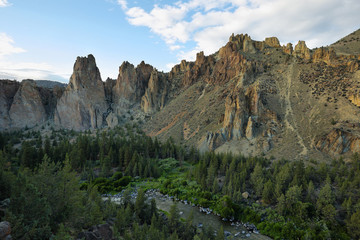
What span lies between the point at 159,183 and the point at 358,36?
12743cm

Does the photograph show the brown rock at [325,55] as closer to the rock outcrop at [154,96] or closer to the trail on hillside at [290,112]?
the trail on hillside at [290,112]

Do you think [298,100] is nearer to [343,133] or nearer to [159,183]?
[343,133]

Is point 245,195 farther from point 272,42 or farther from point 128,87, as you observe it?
point 128,87

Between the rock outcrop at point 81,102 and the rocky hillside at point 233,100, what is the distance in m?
0.56

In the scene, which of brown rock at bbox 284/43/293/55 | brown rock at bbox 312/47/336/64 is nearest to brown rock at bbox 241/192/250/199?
brown rock at bbox 312/47/336/64

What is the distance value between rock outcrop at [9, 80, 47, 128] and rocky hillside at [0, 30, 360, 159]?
1.63 ft

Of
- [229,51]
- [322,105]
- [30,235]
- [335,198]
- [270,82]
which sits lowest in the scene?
[335,198]

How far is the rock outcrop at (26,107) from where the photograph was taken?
393ft

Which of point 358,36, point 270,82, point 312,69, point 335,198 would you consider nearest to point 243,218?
point 335,198

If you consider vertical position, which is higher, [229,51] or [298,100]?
[229,51]

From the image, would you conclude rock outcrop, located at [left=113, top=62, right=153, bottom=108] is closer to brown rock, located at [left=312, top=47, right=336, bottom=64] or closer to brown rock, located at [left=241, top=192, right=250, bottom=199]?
brown rock, located at [left=312, top=47, right=336, bottom=64]

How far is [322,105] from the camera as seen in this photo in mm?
73375

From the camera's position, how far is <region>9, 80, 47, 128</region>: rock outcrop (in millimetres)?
119806

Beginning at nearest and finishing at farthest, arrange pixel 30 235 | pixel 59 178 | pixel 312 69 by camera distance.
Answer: pixel 30 235 < pixel 59 178 < pixel 312 69
